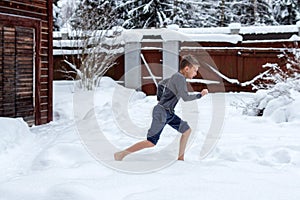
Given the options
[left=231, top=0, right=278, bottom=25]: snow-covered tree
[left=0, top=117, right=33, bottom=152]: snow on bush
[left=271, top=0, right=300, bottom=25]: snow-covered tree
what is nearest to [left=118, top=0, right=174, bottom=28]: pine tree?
[left=231, top=0, right=278, bottom=25]: snow-covered tree

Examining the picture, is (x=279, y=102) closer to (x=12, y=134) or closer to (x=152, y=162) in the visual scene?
(x=152, y=162)

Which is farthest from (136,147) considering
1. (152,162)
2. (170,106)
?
(170,106)

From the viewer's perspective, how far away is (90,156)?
4781mm

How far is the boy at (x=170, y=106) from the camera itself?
4285 millimetres

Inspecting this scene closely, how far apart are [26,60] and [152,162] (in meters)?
4.16

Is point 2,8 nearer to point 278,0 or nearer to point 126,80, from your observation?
point 126,80

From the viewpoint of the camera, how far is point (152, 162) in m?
4.50

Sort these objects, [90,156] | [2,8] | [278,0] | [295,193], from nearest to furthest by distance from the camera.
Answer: [295,193] → [90,156] → [2,8] → [278,0]

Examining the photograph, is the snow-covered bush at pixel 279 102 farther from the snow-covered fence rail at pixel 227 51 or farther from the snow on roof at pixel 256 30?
the snow on roof at pixel 256 30

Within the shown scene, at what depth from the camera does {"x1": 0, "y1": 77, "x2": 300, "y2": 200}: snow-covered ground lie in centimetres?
328

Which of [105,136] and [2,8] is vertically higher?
[2,8]

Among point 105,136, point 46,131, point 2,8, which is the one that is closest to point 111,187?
point 105,136

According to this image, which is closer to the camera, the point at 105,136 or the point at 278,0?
the point at 105,136

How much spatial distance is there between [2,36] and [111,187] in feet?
14.8
